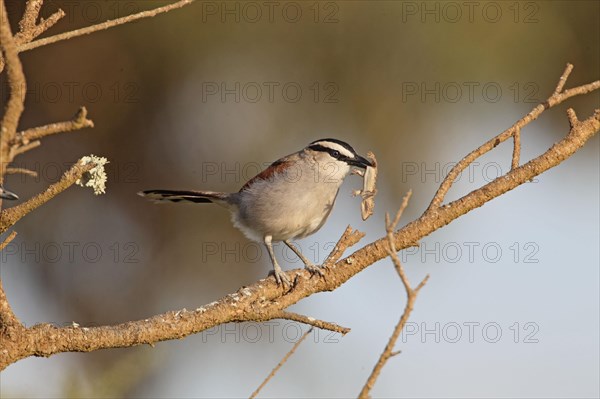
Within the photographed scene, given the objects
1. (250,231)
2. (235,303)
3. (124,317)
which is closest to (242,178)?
(124,317)

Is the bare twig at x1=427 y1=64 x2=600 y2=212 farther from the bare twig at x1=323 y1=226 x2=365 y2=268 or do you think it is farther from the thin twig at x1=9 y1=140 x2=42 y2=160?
the thin twig at x1=9 y1=140 x2=42 y2=160

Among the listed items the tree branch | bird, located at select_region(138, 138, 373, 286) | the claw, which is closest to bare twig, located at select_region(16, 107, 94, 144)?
the tree branch

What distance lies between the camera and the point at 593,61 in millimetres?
7020

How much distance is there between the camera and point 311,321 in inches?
88.8

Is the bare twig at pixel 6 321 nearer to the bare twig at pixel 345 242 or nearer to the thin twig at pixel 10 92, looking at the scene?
the thin twig at pixel 10 92

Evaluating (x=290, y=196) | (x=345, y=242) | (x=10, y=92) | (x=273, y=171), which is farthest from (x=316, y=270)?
(x=273, y=171)

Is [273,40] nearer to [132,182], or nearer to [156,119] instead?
[156,119]

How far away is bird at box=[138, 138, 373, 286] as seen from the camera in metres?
3.87

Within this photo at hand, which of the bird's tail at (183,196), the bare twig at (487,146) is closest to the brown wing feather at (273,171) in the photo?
the bird's tail at (183,196)

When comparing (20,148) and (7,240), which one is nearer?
(20,148)

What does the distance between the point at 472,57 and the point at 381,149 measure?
104 centimetres

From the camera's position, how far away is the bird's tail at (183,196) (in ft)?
13.1

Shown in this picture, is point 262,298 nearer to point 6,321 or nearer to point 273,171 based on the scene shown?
point 6,321

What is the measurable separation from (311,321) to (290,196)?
1.65 meters
